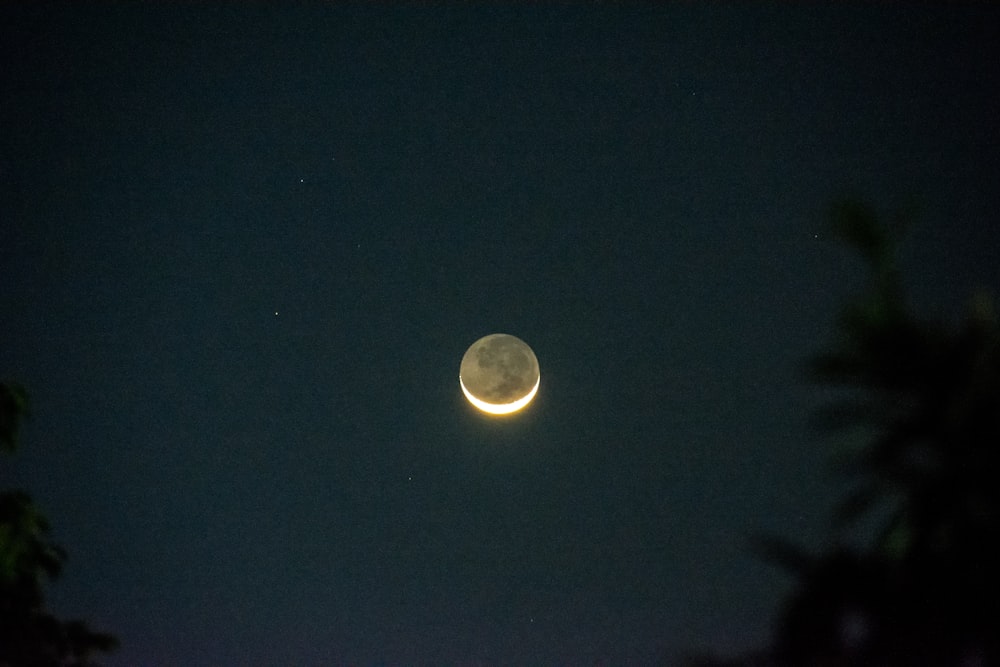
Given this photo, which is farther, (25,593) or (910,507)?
(25,593)

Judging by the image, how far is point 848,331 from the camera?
9.52 ft

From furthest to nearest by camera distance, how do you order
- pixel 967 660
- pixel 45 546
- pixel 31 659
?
pixel 45 546, pixel 31 659, pixel 967 660

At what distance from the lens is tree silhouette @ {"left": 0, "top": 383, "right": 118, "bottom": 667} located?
8.19 metres

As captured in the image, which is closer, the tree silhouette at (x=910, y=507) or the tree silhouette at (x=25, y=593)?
the tree silhouette at (x=910, y=507)

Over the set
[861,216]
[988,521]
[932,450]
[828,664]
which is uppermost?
[861,216]

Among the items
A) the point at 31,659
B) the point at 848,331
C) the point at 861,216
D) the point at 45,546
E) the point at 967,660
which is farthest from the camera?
the point at 45,546

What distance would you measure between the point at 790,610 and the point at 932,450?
1050 mm

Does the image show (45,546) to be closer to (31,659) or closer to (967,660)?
(31,659)

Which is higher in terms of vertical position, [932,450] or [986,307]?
[986,307]

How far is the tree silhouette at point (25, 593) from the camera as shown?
8188 mm

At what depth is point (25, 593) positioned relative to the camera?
877cm

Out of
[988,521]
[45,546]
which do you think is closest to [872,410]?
[988,521]

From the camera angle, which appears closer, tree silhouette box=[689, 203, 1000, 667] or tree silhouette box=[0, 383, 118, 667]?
tree silhouette box=[689, 203, 1000, 667]

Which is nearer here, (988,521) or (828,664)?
(828,664)
